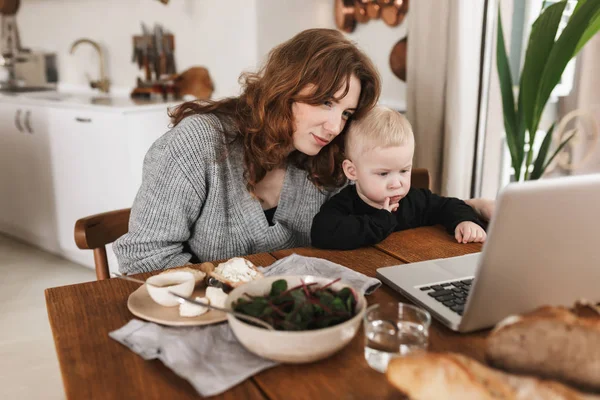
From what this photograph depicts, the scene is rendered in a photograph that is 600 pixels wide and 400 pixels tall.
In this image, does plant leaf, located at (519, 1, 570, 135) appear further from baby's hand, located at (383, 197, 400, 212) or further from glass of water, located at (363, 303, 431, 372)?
glass of water, located at (363, 303, 431, 372)

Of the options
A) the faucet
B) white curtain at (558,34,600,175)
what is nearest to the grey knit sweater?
white curtain at (558,34,600,175)

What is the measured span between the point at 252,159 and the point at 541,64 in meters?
1.21

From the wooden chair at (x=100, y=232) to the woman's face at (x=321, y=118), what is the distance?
511 millimetres

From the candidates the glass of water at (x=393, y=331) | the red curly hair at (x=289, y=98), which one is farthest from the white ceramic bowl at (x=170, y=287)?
the red curly hair at (x=289, y=98)

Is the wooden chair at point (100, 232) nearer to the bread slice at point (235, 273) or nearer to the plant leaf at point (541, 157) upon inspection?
the bread slice at point (235, 273)

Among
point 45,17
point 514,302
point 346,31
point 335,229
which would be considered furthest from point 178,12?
point 514,302

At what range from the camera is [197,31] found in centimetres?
343

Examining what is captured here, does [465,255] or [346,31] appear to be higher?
[346,31]

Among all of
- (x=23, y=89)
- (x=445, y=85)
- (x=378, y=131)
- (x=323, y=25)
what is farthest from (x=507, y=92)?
(x=23, y=89)

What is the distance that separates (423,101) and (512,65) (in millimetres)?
461

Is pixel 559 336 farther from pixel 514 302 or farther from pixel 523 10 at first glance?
pixel 523 10

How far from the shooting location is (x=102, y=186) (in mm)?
3176

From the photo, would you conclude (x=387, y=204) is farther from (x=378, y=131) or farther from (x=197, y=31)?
(x=197, y=31)

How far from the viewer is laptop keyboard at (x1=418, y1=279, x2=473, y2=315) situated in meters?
0.95
